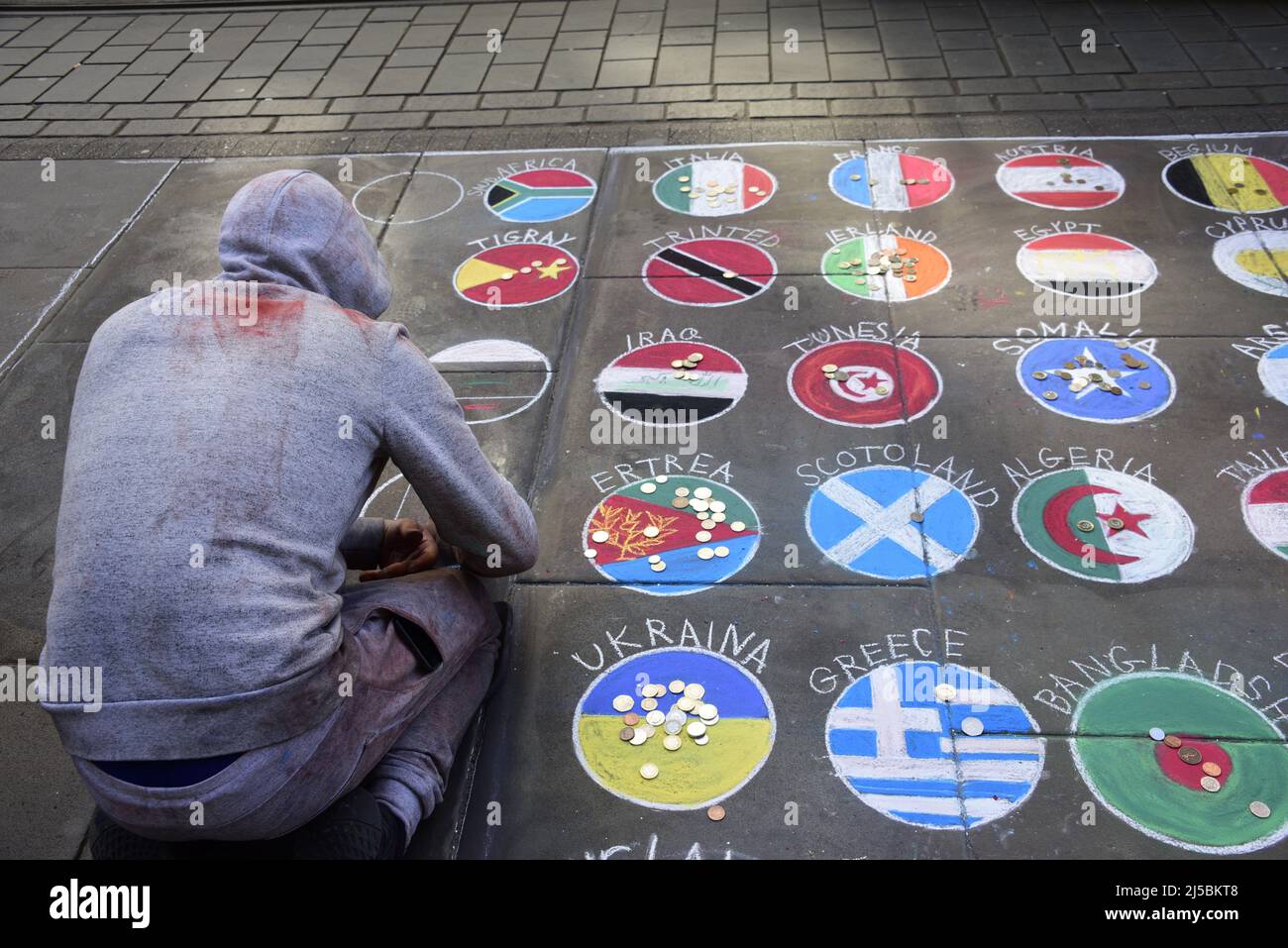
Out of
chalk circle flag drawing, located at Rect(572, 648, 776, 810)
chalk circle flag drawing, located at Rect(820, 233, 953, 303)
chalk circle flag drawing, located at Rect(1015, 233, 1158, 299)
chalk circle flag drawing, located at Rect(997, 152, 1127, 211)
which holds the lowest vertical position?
chalk circle flag drawing, located at Rect(572, 648, 776, 810)

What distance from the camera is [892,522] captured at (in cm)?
311

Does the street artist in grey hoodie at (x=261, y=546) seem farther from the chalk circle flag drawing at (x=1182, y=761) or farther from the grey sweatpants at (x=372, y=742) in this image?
the chalk circle flag drawing at (x=1182, y=761)

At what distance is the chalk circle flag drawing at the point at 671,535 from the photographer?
3014mm

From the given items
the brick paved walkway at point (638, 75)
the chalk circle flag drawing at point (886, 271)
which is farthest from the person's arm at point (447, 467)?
the brick paved walkway at point (638, 75)

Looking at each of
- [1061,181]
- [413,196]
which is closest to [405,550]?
[413,196]

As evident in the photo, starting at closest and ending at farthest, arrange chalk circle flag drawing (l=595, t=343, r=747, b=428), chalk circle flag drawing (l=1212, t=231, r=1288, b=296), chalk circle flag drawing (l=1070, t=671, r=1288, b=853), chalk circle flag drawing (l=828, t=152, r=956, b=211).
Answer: chalk circle flag drawing (l=1070, t=671, r=1288, b=853), chalk circle flag drawing (l=595, t=343, r=747, b=428), chalk circle flag drawing (l=1212, t=231, r=1288, b=296), chalk circle flag drawing (l=828, t=152, r=956, b=211)

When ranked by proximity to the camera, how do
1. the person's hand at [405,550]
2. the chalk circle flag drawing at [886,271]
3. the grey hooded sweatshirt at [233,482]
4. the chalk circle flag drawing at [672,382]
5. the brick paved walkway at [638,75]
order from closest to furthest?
the grey hooded sweatshirt at [233,482] < the person's hand at [405,550] < the chalk circle flag drawing at [672,382] < the chalk circle flag drawing at [886,271] < the brick paved walkway at [638,75]

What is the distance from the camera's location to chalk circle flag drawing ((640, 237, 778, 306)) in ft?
13.5

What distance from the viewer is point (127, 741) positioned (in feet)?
6.04

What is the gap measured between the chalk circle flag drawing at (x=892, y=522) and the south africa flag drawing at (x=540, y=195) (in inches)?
84.5

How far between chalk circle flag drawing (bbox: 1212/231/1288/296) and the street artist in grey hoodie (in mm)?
3132

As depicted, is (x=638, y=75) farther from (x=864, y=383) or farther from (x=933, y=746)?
(x=933, y=746)

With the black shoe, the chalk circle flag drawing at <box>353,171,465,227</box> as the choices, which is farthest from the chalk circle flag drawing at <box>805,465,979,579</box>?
the chalk circle flag drawing at <box>353,171,465,227</box>

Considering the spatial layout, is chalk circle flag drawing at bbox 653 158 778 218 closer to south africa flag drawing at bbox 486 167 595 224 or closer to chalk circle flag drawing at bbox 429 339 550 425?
south africa flag drawing at bbox 486 167 595 224
